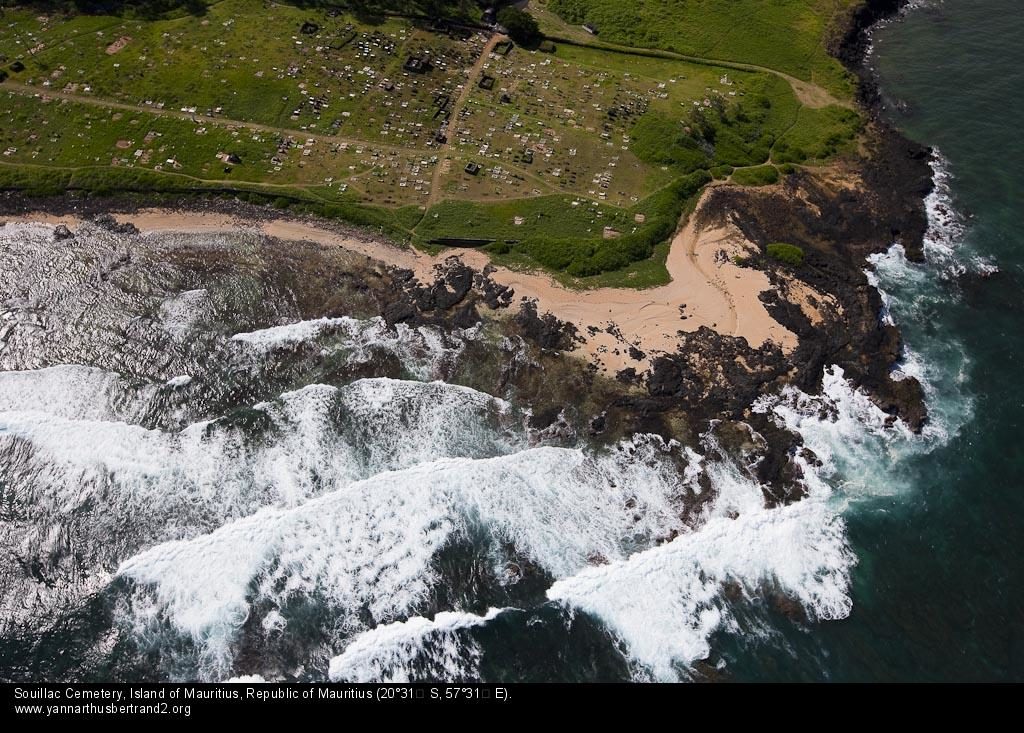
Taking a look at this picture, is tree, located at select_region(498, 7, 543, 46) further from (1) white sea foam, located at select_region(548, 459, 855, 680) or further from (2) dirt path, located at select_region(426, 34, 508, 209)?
(1) white sea foam, located at select_region(548, 459, 855, 680)

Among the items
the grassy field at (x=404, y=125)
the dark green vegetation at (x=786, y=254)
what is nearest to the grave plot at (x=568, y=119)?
the grassy field at (x=404, y=125)

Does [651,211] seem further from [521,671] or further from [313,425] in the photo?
[521,671]

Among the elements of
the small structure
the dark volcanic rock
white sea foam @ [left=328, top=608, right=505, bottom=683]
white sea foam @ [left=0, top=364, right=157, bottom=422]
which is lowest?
white sea foam @ [left=328, top=608, right=505, bottom=683]

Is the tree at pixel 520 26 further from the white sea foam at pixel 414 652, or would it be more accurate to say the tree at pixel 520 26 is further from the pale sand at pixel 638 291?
the white sea foam at pixel 414 652

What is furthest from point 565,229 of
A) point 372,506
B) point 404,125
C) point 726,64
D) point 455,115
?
point 726,64

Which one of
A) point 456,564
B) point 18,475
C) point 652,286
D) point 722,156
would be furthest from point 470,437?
point 722,156

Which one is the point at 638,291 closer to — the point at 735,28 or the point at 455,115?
the point at 455,115

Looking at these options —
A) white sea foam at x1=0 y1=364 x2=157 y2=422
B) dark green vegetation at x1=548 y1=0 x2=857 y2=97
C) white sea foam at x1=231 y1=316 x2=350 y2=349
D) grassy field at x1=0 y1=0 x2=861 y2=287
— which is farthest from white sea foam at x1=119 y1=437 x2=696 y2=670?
dark green vegetation at x1=548 y1=0 x2=857 y2=97
